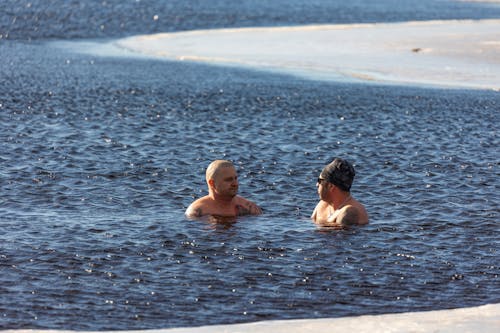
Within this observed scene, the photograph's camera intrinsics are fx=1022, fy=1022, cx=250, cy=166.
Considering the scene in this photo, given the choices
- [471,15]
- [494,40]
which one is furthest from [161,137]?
[471,15]

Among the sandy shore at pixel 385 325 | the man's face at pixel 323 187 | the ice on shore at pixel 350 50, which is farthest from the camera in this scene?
the ice on shore at pixel 350 50

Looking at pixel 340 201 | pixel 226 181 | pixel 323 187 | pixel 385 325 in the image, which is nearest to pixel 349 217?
pixel 340 201

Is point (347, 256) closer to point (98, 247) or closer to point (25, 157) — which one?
point (98, 247)

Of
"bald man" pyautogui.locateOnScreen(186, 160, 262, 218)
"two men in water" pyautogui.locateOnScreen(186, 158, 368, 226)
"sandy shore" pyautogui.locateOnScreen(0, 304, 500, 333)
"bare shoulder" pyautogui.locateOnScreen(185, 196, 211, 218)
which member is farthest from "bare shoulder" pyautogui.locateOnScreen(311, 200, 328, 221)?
"sandy shore" pyautogui.locateOnScreen(0, 304, 500, 333)

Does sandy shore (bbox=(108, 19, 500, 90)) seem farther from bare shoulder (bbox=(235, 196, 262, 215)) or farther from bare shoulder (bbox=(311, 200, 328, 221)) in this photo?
bare shoulder (bbox=(235, 196, 262, 215))

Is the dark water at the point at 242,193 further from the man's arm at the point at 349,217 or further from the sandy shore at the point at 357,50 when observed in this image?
the sandy shore at the point at 357,50

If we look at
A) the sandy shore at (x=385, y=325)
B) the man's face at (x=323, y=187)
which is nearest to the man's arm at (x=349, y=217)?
the man's face at (x=323, y=187)

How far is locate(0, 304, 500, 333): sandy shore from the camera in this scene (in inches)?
337

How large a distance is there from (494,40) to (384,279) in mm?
25450

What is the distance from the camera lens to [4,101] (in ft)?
72.6

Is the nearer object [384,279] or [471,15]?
[384,279]

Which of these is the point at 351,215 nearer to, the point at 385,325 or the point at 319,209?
the point at 319,209

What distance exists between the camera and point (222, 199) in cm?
1293

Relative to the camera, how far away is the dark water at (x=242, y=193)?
31.6ft
